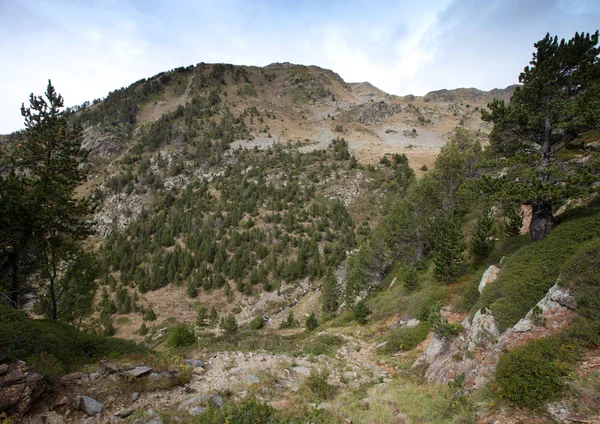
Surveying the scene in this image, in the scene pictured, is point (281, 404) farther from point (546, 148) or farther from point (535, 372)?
point (546, 148)

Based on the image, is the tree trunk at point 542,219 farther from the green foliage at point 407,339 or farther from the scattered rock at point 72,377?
the scattered rock at point 72,377

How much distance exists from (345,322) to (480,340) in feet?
44.2

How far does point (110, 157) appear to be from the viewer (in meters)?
83.3

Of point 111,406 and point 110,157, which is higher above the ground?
point 110,157

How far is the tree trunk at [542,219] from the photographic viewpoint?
432 inches

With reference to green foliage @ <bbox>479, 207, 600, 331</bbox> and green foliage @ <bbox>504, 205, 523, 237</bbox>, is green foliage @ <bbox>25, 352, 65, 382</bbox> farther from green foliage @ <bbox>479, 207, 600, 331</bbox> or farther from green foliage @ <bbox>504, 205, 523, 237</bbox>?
green foliage @ <bbox>504, 205, 523, 237</bbox>

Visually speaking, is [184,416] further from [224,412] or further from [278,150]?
[278,150]

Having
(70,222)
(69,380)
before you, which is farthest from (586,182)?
(70,222)

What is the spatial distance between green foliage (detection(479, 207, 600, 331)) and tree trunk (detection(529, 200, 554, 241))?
0.60 m

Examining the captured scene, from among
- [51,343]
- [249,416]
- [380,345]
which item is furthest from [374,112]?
[249,416]

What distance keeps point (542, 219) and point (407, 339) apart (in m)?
8.18

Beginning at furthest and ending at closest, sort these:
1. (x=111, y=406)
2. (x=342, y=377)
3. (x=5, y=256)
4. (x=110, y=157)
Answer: (x=110, y=157), (x=5, y=256), (x=342, y=377), (x=111, y=406)

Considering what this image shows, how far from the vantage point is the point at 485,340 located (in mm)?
8523

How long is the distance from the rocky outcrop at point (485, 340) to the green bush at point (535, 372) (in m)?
0.88
